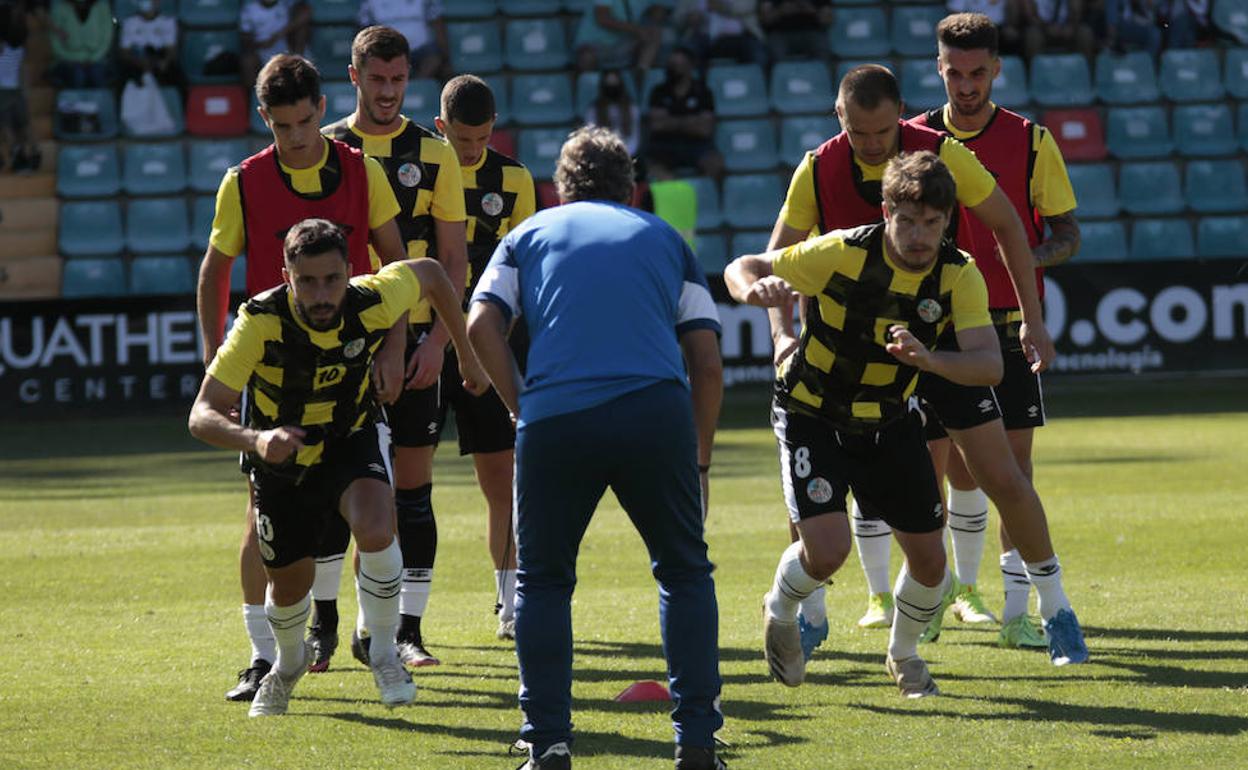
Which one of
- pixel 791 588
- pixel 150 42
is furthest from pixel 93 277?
pixel 791 588

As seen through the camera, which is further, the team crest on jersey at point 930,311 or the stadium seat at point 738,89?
the stadium seat at point 738,89

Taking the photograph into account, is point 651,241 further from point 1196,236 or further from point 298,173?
point 1196,236

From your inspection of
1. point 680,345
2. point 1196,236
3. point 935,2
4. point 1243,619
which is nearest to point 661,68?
point 935,2

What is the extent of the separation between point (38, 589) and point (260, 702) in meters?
3.66

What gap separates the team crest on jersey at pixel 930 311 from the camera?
6.43 m

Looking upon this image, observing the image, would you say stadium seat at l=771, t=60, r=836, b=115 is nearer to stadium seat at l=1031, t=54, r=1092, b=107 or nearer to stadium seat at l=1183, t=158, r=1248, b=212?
stadium seat at l=1031, t=54, r=1092, b=107

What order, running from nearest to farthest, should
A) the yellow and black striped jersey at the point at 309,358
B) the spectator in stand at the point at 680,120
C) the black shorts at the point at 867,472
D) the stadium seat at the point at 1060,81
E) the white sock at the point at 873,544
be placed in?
1. the yellow and black striped jersey at the point at 309,358
2. the black shorts at the point at 867,472
3. the white sock at the point at 873,544
4. the spectator in stand at the point at 680,120
5. the stadium seat at the point at 1060,81

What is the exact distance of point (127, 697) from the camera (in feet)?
23.1

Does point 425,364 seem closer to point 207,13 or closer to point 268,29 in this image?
point 268,29

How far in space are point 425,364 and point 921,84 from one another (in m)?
15.6

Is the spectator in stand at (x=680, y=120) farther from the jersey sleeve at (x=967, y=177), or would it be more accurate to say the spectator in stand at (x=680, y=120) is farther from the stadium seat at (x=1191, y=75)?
the jersey sleeve at (x=967, y=177)

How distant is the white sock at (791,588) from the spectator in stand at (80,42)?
658 inches

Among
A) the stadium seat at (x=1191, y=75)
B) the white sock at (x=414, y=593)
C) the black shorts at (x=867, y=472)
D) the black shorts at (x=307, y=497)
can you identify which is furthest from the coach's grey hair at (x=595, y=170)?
the stadium seat at (x=1191, y=75)

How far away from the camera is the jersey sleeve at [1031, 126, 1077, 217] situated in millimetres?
7875
